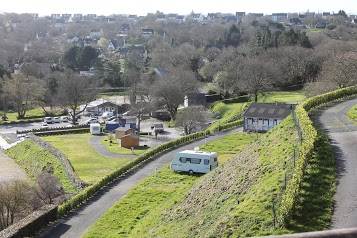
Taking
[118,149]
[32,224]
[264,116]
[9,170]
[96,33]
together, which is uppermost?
[96,33]

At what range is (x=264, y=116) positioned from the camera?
32625 mm

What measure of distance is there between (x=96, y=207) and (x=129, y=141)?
52.0 ft

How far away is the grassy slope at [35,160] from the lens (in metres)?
27.2

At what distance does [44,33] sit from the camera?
444 ft

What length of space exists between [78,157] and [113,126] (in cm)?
1155

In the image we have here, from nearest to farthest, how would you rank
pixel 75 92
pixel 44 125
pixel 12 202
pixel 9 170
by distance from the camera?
pixel 12 202 → pixel 9 170 → pixel 44 125 → pixel 75 92

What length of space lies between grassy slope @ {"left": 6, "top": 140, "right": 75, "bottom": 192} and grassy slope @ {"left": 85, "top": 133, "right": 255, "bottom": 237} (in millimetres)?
5234

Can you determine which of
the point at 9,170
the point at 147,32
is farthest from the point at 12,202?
the point at 147,32

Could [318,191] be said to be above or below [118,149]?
above

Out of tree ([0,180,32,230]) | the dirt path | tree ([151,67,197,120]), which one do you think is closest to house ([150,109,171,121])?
tree ([151,67,197,120])

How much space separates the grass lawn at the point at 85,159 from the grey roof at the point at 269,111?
345 inches

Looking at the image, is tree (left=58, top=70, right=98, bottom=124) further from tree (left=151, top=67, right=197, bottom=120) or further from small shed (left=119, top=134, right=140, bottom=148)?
small shed (left=119, top=134, right=140, bottom=148)

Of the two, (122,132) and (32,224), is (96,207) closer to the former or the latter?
(32,224)

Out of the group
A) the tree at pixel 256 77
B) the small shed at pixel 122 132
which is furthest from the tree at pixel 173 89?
the small shed at pixel 122 132
